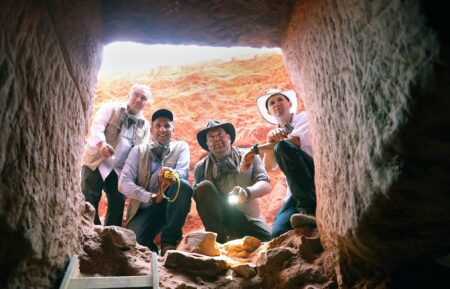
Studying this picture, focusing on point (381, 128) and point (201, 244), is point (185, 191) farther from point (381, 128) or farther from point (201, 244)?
point (381, 128)

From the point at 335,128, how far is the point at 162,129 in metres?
2.03

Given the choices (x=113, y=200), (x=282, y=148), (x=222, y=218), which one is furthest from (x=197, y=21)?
(x=113, y=200)

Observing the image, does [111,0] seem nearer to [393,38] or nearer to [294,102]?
[393,38]

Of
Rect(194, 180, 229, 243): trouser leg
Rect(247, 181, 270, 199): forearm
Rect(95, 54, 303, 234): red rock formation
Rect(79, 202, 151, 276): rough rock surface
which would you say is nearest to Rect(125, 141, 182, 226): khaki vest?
Rect(194, 180, 229, 243): trouser leg

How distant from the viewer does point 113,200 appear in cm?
312

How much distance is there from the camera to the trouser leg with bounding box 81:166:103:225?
118 inches

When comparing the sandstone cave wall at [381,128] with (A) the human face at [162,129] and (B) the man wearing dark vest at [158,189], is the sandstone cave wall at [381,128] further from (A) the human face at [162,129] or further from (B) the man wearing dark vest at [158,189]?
(A) the human face at [162,129]

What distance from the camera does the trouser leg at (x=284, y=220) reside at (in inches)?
101

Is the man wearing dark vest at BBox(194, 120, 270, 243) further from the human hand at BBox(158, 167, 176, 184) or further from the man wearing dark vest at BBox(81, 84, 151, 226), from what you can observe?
the man wearing dark vest at BBox(81, 84, 151, 226)

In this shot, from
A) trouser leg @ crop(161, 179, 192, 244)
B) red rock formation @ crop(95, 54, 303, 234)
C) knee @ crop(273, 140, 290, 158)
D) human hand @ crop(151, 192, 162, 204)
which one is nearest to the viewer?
knee @ crop(273, 140, 290, 158)

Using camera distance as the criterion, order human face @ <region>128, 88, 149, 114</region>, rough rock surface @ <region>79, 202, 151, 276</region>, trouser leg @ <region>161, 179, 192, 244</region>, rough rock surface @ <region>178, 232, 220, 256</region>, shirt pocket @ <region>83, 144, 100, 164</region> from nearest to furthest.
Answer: rough rock surface @ <region>79, 202, 151, 276</region>, rough rock surface @ <region>178, 232, 220, 256</region>, trouser leg @ <region>161, 179, 192, 244</region>, shirt pocket @ <region>83, 144, 100, 164</region>, human face @ <region>128, 88, 149, 114</region>

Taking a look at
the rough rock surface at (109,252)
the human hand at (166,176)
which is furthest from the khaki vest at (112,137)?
the rough rock surface at (109,252)

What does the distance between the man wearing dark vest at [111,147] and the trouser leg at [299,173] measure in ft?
4.63

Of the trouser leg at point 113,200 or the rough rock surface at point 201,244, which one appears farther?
the trouser leg at point 113,200
